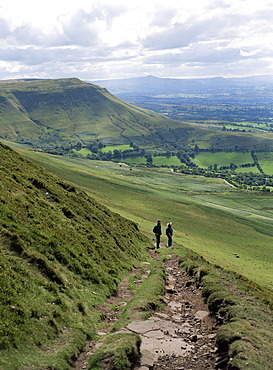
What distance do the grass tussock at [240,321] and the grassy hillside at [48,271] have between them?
658 cm

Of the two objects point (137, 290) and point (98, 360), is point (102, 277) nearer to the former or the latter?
point (137, 290)

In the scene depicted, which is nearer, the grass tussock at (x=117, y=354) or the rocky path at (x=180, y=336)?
the grass tussock at (x=117, y=354)

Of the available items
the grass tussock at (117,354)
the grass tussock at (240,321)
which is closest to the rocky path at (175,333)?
the grass tussock at (117,354)

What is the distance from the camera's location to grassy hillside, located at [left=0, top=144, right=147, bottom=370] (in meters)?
13.3

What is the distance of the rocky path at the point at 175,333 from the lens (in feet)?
46.1

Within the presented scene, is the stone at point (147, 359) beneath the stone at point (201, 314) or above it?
above

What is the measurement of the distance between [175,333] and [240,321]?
339 centimetres

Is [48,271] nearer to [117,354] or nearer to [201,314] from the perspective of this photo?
[117,354]

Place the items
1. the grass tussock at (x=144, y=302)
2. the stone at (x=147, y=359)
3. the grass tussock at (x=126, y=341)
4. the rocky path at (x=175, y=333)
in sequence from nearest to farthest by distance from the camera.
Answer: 1. the grass tussock at (x=126, y=341)
2. the stone at (x=147, y=359)
3. the rocky path at (x=175, y=333)
4. the grass tussock at (x=144, y=302)

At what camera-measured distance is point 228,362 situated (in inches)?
516

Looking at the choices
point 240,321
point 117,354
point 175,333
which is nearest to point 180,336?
point 175,333

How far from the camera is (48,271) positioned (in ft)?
62.1

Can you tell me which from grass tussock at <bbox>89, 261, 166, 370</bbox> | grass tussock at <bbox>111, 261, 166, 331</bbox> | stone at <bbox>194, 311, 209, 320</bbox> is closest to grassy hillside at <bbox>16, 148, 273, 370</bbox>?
stone at <bbox>194, 311, 209, 320</bbox>

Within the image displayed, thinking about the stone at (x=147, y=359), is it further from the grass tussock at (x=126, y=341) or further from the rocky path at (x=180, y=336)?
the grass tussock at (x=126, y=341)
